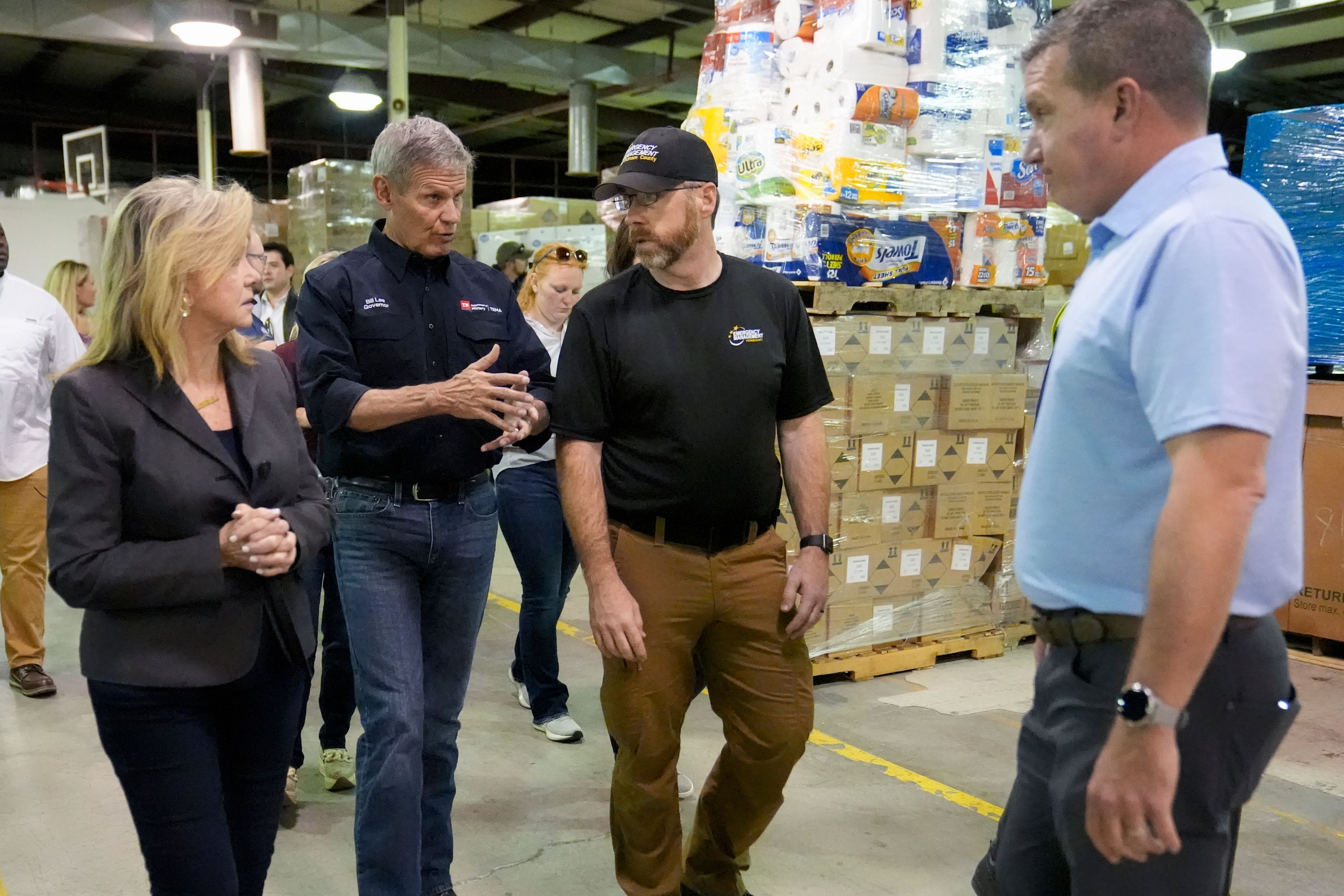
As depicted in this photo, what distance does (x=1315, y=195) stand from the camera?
532cm

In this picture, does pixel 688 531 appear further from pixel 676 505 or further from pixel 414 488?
pixel 414 488

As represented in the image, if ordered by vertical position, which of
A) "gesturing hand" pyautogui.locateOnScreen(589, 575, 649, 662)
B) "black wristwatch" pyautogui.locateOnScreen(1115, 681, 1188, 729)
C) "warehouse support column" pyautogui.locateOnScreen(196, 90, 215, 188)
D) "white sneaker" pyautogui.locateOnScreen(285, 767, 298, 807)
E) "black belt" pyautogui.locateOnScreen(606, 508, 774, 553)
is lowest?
"white sneaker" pyautogui.locateOnScreen(285, 767, 298, 807)

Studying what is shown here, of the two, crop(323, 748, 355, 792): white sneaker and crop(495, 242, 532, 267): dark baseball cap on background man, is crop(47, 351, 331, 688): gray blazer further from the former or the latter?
crop(495, 242, 532, 267): dark baseball cap on background man

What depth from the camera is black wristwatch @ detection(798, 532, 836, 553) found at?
2705 millimetres

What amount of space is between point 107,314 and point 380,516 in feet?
2.64

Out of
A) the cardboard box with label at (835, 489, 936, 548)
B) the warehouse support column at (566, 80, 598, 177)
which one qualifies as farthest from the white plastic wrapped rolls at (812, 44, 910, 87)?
the warehouse support column at (566, 80, 598, 177)

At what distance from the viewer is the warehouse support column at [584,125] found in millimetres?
12469

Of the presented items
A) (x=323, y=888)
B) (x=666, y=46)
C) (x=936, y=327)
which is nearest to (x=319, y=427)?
(x=323, y=888)

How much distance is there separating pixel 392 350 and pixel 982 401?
3176 mm

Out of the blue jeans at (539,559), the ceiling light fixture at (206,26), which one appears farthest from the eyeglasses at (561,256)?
the ceiling light fixture at (206,26)

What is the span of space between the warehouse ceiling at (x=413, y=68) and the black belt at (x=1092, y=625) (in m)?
8.30

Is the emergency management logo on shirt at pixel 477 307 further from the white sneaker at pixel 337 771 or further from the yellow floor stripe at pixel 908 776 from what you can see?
the white sneaker at pixel 337 771

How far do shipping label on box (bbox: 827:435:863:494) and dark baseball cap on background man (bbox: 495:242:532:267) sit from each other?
12.9 ft

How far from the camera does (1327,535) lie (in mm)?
5324
